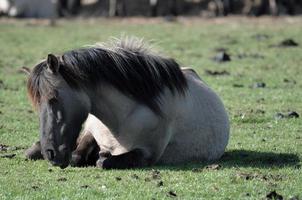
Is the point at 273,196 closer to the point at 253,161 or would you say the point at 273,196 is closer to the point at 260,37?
the point at 253,161

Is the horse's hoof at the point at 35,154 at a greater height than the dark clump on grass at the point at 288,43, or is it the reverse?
the horse's hoof at the point at 35,154

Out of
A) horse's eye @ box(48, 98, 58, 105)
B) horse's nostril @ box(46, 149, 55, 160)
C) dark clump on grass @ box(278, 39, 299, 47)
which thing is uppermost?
horse's eye @ box(48, 98, 58, 105)

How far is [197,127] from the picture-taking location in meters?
10.2

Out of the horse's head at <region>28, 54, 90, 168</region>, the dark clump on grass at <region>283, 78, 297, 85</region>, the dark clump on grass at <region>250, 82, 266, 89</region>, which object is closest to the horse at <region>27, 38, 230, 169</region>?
the horse's head at <region>28, 54, 90, 168</region>

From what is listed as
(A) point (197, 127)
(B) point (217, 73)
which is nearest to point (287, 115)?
(A) point (197, 127)

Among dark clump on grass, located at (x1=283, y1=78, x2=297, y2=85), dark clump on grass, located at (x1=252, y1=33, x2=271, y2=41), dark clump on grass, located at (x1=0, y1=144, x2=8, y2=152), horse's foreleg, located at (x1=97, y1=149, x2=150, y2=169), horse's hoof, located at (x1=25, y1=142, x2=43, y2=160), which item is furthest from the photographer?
dark clump on grass, located at (x1=252, y1=33, x2=271, y2=41)

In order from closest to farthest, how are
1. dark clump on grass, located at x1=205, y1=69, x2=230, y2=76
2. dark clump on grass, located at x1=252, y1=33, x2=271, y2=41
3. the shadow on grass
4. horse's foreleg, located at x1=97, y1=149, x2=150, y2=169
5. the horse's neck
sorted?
1. horse's foreleg, located at x1=97, y1=149, x2=150, y2=169
2. the horse's neck
3. the shadow on grass
4. dark clump on grass, located at x1=205, y1=69, x2=230, y2=76
5. dark clump on grass, located at x1=252, y1=33, x2=271, y2=41

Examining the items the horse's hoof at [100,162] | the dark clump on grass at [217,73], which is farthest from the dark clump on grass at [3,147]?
the dark clump on grass at [217,73]

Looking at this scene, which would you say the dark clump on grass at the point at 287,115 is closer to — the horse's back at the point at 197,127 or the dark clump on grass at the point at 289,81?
the horse's back at the point at 197,127

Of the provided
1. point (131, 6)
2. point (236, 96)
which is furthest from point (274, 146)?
point (131, 6)

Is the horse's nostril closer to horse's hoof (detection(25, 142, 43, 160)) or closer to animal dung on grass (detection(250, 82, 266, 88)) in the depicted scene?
horse's hoof (detection(25, 142, 43, 160))

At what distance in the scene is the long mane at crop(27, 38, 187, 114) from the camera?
355 inches

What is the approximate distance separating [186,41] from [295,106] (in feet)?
39.2

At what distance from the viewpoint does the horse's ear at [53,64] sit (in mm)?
8844
